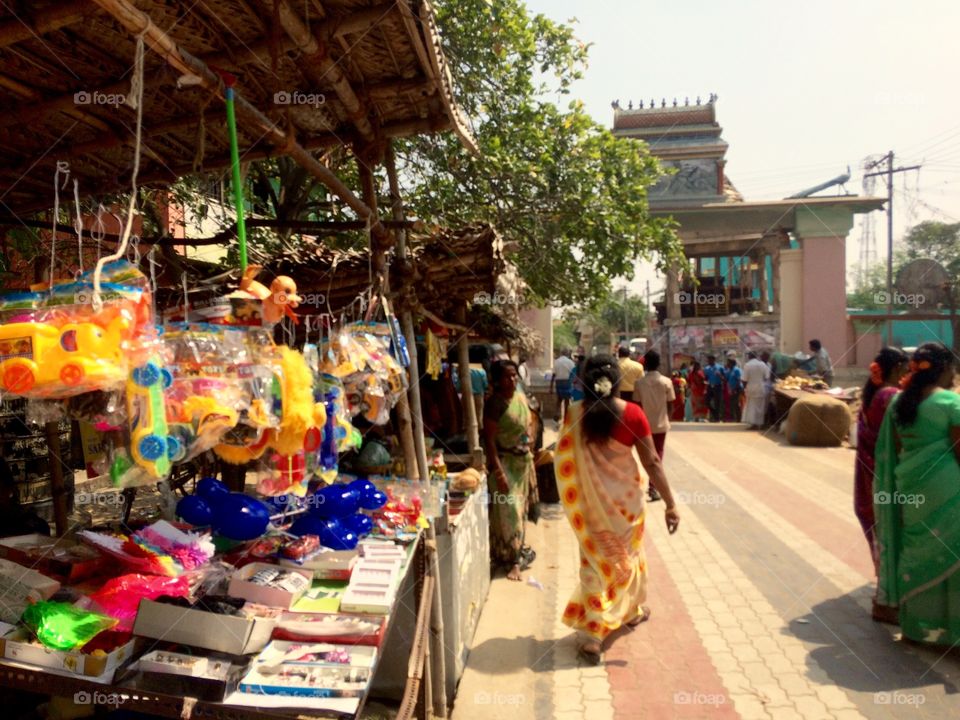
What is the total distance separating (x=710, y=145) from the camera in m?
20.8

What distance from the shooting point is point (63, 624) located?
2.01 meters

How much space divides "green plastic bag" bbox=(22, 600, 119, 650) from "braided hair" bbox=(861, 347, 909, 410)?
457 centimetres

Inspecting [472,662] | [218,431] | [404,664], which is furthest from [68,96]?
[472,662]

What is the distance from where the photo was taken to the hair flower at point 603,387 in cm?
407

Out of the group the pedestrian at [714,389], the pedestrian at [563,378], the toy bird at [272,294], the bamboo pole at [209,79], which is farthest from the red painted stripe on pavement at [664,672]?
the pedestrian at [714,389]

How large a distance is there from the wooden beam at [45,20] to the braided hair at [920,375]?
432 centimetres

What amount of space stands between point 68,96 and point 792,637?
15.9 feet

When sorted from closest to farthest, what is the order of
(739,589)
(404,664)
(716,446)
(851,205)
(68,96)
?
(68,96) < (404,664) < (739,589) < (716,446) < (851,205)

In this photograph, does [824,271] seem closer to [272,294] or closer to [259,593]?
[272,294]

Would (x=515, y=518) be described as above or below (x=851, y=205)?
below

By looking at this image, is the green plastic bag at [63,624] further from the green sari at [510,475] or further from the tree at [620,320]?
the tree at [620,320]

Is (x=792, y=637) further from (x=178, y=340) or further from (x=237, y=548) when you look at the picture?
(x=178, y=340)

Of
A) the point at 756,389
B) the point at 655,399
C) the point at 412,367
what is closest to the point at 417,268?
the point at 412,367

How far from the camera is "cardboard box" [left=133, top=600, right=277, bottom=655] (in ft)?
6.66
